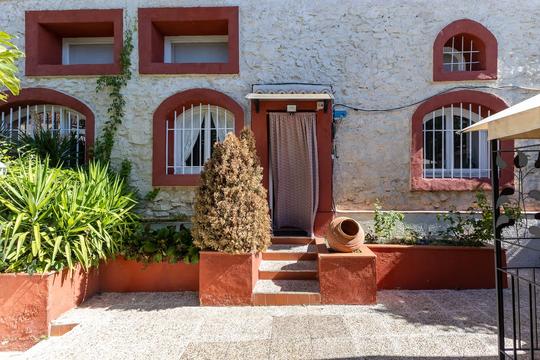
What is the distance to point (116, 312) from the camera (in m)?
5.53

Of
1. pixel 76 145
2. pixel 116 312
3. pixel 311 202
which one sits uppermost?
pixel 76 145

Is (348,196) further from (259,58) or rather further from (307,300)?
(259,58)

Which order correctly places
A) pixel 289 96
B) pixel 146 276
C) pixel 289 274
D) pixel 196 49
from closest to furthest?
pixel 289 274 < pixel 146 276 < pixel 289 96 < pixel 196 49

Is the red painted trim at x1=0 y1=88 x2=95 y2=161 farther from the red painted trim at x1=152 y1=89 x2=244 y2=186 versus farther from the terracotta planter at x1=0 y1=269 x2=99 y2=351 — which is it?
the terracotta planter at x1=0 y1=269 x2=99 y2=351

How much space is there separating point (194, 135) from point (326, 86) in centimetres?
289

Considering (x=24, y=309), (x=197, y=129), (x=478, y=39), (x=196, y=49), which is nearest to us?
(x=24, y=309)

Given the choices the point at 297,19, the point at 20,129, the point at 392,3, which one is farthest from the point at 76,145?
the point at 392,3

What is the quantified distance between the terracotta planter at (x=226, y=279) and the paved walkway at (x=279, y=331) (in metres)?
0.16

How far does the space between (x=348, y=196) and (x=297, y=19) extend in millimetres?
3739

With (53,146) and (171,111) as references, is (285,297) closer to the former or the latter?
(171,111)

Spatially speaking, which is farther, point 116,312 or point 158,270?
point 158,270

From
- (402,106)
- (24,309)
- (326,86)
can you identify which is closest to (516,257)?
(402,106)

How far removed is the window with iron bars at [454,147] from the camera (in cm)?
763

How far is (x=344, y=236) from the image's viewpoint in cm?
573
